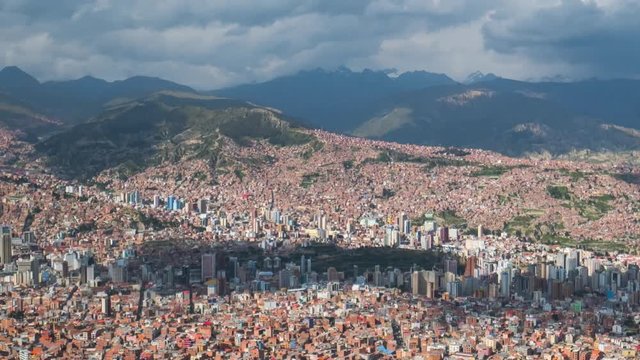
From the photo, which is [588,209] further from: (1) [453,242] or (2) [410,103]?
(2) [410,103]

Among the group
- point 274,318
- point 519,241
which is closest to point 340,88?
point 519,241

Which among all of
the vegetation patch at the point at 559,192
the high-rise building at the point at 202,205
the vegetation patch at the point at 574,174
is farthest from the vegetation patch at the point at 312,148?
the vegetation patch at the point at 559,192

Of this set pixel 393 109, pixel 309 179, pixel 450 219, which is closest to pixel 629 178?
pixel 450 219

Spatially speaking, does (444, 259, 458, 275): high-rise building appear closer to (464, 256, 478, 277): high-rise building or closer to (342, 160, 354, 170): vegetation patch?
(464, 256, 478, 277): high-rise building

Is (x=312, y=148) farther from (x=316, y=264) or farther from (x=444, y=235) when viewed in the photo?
(x=316, y=264)

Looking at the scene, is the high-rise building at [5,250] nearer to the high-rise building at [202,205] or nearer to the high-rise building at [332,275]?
the high-rise building at [332,275]

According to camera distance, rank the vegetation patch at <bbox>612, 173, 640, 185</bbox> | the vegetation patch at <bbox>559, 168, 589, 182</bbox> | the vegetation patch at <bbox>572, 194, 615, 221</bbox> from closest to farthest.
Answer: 1. the vegetation patch at <bbox>572, 194, 615, 221</bbox>
2. the vegetation patch at <bbox>559, 168, 589, 182</bbox>
3. the vegetation patch at <bbox>612, 173, 640, 185</bbox>

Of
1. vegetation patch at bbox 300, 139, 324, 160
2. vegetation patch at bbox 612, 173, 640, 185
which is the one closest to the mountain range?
vegetation patch at bbox 300, 139, 324, 160
